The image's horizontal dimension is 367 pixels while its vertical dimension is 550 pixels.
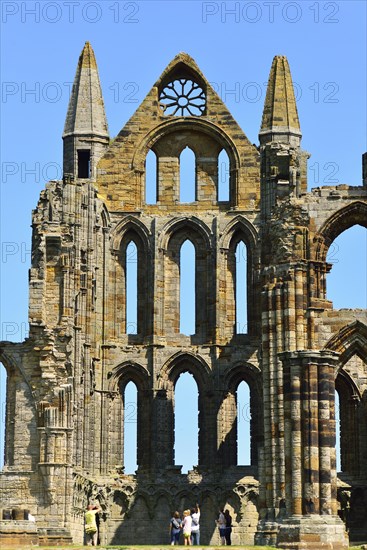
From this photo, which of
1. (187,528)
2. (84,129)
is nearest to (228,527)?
(187,528)

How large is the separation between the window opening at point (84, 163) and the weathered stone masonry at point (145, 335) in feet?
0.23

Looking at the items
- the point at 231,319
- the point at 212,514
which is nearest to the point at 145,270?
the point at 231,319

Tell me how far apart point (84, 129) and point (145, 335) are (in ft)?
24.9

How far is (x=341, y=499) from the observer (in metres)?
67.1

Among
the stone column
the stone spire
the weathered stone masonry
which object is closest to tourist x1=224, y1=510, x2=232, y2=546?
the weathered stone masonry

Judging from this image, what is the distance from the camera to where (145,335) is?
7294 centimetres

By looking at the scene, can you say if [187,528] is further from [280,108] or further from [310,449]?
[280,108]

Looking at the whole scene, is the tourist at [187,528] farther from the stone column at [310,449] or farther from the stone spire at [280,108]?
the stone spire at [280,108]

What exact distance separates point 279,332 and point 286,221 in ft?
9.82

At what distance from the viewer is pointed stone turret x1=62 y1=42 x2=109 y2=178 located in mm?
73500

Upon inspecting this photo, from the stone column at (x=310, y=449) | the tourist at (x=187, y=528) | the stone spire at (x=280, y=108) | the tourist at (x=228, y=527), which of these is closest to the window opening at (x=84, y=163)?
the stone spire at (x=280, y=108)

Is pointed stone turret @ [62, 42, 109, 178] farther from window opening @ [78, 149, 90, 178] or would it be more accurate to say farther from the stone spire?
the stone spire

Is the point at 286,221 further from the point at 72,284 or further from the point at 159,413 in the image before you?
the point at 159,413

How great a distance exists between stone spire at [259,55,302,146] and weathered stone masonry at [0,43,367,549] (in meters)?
0.07
